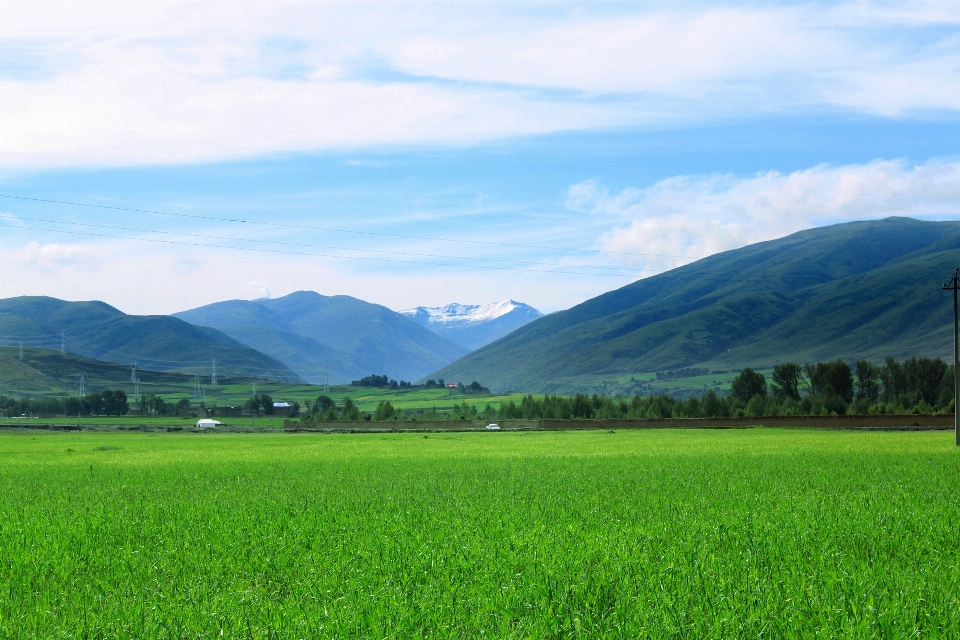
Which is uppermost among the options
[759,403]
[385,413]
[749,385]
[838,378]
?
[838,378]

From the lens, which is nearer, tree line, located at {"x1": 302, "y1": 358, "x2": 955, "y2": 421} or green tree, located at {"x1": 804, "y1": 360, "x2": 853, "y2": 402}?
tree line, located at {"x1": 302, "y1": 358, "x2": 955, "y2": 421}

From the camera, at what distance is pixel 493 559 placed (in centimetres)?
1596

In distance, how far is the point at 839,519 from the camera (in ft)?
66.4

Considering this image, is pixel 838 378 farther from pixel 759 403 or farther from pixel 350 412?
pixel 350 412

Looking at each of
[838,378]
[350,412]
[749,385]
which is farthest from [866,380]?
[350,412]

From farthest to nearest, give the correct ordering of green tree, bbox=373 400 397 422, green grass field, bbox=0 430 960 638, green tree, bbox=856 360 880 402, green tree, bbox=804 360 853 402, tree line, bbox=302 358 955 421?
green tree, bbox=856 360 880 402 < green tree, bbox=804 360 853 402 < green tree, bbox=373 400 397 422 < tree line, bbox=302 358 955 421 < green grass field, bbox=0 430 960 638

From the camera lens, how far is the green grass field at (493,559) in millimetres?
12484

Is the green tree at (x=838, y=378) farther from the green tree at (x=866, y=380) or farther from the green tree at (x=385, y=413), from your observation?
the green tree at (x=385, y=413)

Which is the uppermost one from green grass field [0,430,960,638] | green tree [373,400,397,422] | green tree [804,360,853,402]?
green tree [804,360,853,402]

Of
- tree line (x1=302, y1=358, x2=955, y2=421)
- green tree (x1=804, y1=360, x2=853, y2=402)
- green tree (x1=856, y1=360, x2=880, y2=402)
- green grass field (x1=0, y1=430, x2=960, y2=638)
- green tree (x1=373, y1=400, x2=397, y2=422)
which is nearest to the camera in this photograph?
green grass field (x1=0, y1=430, x2=960, y2=638)

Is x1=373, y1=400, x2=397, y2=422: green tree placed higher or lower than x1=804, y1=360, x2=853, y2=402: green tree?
lower

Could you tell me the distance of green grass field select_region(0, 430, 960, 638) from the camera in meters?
12.5

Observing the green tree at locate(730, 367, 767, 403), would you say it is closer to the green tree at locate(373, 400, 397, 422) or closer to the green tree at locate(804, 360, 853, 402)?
the green tree at locate(804, 360, 853, 402)

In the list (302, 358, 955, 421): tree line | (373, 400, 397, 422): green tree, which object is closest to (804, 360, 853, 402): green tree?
(302, 358, 955, 421): tree line
